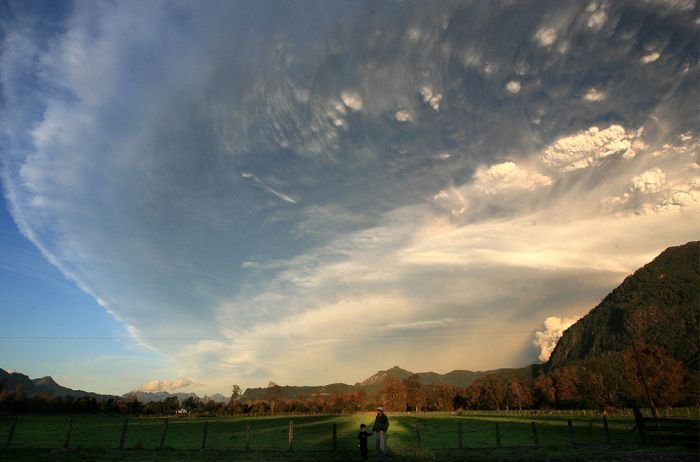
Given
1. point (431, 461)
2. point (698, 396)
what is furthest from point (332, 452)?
point (698, 396)

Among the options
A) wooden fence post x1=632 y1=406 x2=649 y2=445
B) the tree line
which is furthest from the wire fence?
the tree line

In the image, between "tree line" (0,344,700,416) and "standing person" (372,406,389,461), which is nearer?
"standing person" (372,406,389,461)

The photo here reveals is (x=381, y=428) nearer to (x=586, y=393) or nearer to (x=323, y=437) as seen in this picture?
(x=323, y=437)

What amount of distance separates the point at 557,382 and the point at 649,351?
56.8 meters

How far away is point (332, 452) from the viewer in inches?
969

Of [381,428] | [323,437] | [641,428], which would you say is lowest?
[323,437]

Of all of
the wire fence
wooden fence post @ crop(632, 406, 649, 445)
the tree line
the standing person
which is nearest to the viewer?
the standing person

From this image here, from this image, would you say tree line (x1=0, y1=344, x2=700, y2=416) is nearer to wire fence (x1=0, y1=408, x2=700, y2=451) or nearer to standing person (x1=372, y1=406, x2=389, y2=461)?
wire fence (x1=0, y1=408, x2=700, y2=451)

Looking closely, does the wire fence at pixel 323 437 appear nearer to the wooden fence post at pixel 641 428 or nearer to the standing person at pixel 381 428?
the wooden fence post at pixel 641 428

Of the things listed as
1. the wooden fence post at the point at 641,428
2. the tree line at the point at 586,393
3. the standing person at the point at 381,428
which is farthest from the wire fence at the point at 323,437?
the tree line at the point at 586,393

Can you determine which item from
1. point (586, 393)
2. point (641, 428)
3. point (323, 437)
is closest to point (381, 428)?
point (641, 428)

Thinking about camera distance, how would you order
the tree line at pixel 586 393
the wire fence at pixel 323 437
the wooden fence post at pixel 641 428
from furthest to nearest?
the tree line at pixel 586 393 → the wire fence at pixel 323 437 → the wooden fence post at pixel 641 428

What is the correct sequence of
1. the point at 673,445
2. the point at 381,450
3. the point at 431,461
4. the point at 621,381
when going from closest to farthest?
the point at 381,450 → the point at 431,461 → the point at 673,445 → the point at 621,381

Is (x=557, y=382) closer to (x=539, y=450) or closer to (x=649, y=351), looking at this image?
(x=649, y=351)
